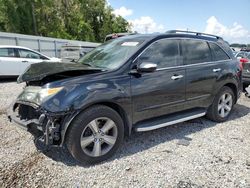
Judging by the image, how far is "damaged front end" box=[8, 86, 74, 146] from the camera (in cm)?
341

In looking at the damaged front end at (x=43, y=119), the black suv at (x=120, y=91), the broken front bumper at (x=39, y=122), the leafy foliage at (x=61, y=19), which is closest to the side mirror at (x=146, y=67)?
the black suv at (x=120, y=91)

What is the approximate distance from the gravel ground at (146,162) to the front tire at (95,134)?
0.54 feet

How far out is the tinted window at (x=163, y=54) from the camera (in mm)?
4344

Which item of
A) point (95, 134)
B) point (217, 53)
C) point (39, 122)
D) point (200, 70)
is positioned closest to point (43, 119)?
point (39, 122)

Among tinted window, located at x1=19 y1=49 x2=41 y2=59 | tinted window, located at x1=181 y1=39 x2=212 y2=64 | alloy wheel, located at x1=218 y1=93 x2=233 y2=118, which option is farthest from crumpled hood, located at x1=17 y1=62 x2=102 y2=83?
tinted window, located at x1=19 y1=49 x2=41 y2=59

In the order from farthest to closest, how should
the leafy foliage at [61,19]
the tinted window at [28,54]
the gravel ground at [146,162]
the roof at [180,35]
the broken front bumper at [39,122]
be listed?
1. the leafy foliage at [61,19]
2. the tinted window at [28,54]
3. the roof at [180,35]
4. the broken front bumper at [39,122]
5. the gravel ground at [146,162]

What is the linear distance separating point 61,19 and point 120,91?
35528 mm

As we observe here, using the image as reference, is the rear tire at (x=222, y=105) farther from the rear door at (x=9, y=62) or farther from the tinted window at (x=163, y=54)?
the rear door at (x=9, y=62)

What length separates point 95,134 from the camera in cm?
372

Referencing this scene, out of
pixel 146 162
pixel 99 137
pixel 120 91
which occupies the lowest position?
pixel 146 162

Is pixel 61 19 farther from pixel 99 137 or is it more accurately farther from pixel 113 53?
pixel 99 137

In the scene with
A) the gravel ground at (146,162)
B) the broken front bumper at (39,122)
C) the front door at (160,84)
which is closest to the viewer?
the gravel ground at (146,162)

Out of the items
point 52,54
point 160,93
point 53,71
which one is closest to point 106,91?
point 53,71

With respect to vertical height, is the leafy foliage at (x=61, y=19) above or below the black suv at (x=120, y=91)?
above
